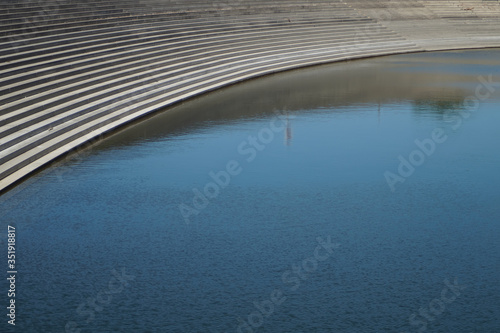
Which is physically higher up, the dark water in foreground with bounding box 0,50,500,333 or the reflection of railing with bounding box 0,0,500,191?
the reflection of railing with bounding box 0,0,500,191

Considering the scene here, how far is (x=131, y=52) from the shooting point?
20109mm

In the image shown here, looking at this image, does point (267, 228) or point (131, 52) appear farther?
point (131, 52)

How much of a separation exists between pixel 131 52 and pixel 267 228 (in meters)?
12.0

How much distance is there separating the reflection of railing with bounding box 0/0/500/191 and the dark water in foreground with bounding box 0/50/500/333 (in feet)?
2.98

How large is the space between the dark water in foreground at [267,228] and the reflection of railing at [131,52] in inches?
35.8

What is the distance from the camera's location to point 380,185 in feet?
36.7

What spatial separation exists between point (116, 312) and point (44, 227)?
2793 millimetres

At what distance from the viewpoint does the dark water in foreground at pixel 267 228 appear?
689cm

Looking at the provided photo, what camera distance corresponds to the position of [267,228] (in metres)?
9.20

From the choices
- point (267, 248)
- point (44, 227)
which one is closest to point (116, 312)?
point (267, 248)

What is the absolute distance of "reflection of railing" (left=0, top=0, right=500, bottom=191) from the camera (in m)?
13.8

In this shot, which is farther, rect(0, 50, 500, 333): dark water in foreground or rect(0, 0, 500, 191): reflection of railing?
rect(0, 0, 500, 191): reflection of railing

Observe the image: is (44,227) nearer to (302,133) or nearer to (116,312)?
(116,312)

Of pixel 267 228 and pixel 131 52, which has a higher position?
pixel 131 52
